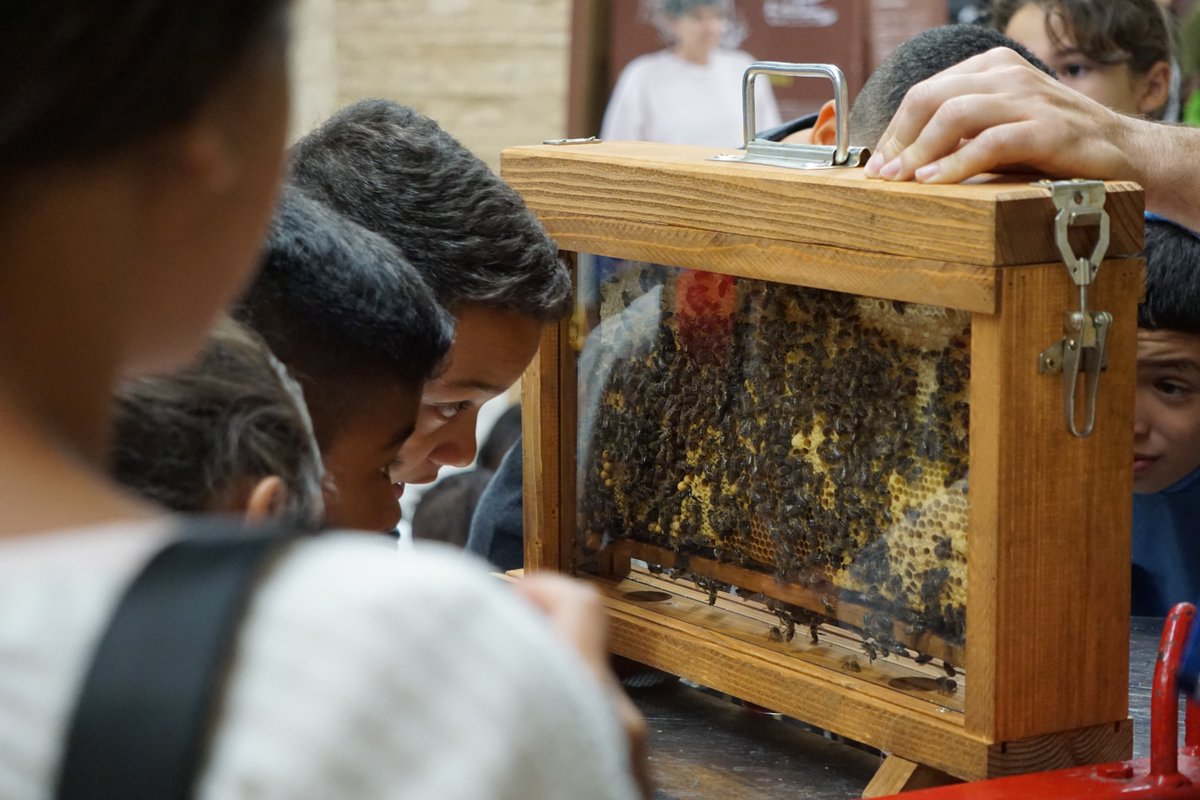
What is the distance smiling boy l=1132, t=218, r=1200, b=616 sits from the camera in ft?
5.39

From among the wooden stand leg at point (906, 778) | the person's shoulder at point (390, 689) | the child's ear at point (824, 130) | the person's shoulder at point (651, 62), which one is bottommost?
the wooden stand leg at point (906, 778)

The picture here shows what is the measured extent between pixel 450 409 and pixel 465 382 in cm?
4

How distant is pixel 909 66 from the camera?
1732mm

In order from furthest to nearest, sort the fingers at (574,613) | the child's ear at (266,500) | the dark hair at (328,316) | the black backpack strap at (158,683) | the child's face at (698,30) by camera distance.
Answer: the child's face at (698,30) < the dark hair at (328,316) < the child's ear at (266,500) < the fingers at (574,613) < the black backpack strap at (158,683)

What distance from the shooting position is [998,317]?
99 cm

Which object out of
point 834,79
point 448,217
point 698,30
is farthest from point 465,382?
point 698,30

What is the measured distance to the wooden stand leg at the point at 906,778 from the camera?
1.09 metres

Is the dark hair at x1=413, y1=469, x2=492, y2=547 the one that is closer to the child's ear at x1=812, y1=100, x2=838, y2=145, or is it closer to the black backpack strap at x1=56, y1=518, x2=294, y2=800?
the child's ear at x1=812, y1=100, x2=838, y2=145

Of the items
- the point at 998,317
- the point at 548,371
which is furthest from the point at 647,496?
the point at 998,317

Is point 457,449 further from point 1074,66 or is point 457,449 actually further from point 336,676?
point 1074,66

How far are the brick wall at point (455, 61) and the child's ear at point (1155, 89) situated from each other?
234cm

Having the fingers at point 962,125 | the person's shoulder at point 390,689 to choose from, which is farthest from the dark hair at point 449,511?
the person's shoulder at point 390,689

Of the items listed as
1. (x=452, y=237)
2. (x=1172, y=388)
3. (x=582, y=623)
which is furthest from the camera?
(x=1172, y=388)

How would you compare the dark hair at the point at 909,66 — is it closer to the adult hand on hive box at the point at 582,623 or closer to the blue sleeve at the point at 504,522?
the blue sleeve at the point at 504,522
